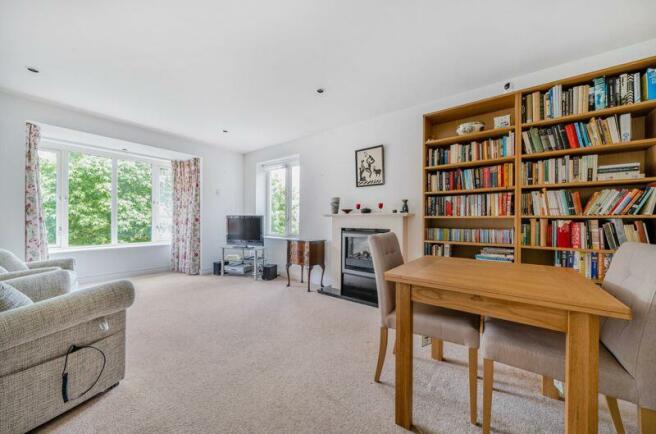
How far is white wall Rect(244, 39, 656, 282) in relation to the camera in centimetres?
235

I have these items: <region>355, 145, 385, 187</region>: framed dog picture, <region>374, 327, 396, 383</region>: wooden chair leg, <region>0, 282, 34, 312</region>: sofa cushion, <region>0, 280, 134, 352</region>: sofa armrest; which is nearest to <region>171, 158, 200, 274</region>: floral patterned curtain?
<region>355, 145, 385, 187</region>: framed dog picture

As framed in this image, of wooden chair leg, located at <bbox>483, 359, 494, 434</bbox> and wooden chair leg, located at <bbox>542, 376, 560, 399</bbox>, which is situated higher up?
wooden chair leg, located at <bbox>483, 359, 494, 434</bbox>

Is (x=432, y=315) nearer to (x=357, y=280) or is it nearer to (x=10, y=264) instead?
(x=357, y=280)

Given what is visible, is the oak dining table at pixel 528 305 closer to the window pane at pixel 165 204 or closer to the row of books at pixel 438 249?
the row of books at pixel 438 249

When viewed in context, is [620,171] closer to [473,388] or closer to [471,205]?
[471,205]

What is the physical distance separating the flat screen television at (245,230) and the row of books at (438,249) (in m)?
2.80

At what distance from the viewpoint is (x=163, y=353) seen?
204 centimetres

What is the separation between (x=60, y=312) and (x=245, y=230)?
3357 millimetres

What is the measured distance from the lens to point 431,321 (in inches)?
59.0

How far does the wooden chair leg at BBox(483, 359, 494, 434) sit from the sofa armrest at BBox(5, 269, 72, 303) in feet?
8.68

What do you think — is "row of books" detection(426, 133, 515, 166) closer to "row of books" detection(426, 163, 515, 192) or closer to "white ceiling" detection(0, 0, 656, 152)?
"row of books" detection(426, 163, 515, 192)

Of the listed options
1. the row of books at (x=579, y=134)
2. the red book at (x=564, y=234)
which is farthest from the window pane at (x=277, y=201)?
the red book at (x=564, y=234)

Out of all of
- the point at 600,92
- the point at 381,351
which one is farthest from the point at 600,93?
the point at 381,351

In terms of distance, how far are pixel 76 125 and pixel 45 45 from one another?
168 cm
